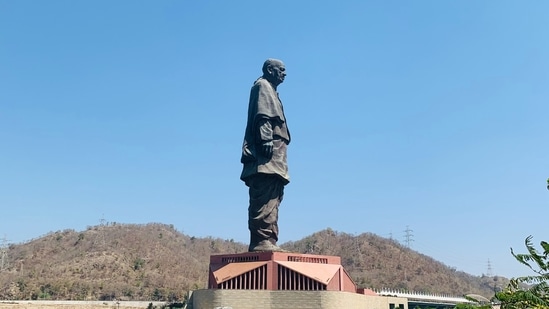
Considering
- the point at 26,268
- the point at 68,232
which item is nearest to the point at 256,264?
the point at 26,268

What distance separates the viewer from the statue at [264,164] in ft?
80.7

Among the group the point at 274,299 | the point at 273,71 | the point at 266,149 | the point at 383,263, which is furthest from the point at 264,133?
the point at 383,263

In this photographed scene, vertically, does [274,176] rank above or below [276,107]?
below

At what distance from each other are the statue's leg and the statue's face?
16.8 feet

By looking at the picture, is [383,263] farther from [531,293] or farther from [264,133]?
[531,293]

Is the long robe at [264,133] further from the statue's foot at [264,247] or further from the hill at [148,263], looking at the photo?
the hill at [148,263]

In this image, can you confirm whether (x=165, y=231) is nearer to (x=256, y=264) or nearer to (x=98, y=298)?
(x=98, y=298)

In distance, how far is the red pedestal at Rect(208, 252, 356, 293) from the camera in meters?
22.0

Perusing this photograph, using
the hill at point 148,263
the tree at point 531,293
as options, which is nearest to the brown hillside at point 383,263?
the hill at point 148,263

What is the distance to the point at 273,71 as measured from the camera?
26312 mm

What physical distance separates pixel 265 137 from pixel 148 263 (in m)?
41.0

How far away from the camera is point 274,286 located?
22.0 meters

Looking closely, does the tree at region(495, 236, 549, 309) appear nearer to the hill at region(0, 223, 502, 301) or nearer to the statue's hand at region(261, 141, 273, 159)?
the statue's hand at region(261, 141, 273, 159)

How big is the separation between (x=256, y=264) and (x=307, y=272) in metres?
2.29
